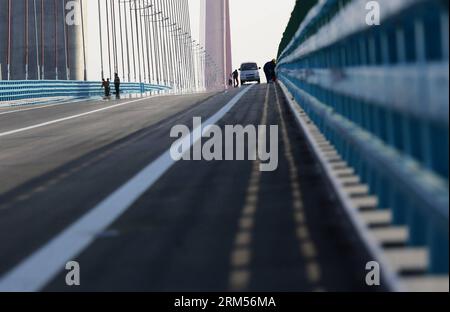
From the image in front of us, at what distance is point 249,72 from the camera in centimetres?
9531

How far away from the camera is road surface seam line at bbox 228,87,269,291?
14.4ft

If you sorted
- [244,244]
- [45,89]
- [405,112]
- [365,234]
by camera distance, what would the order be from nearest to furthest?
[405,112] → [365,234] → [244,244] → [45,89]

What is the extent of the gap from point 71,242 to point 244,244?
955 millimetres

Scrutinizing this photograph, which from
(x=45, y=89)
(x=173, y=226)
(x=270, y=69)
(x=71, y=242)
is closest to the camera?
(x=71, y=242)

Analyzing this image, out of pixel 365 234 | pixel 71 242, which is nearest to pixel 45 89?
pixel 71 242

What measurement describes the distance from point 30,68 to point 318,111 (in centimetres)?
10351

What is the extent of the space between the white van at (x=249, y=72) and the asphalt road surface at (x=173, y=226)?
84.2 m

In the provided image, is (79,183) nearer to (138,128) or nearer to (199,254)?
(199,254)

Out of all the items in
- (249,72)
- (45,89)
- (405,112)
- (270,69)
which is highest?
(249,72)

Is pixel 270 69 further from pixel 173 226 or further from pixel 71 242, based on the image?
pixel 71 242

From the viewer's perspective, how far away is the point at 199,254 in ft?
16.7

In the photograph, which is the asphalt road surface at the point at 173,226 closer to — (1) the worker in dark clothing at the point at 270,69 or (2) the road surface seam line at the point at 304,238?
(2) the road surface seam line at the point at 304,238
